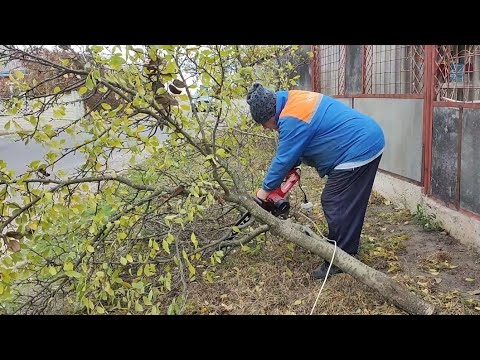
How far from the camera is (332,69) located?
832 centimetres

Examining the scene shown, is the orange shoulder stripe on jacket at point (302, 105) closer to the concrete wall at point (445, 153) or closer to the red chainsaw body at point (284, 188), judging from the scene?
the red chainsaw body at point (284, 188)

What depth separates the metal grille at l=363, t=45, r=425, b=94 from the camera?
5.00 m

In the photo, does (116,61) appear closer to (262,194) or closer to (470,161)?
(262,194)

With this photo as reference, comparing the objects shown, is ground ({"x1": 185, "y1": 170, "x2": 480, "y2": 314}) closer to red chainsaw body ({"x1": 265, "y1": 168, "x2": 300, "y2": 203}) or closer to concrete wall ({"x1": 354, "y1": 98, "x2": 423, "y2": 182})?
red chainsaw body ({"x1": 265, "y1": 168, "x2": 300, "y2": 203})

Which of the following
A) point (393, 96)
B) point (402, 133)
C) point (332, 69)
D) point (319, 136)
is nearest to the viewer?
point (319, 136)

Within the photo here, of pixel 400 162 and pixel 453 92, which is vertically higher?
pixel 453 92

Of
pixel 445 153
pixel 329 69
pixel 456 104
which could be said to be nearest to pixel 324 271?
pixel 445 153

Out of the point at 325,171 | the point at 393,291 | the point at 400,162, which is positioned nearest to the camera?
the point at 393,291

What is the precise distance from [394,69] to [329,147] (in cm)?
277

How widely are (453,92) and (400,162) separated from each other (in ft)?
3.93

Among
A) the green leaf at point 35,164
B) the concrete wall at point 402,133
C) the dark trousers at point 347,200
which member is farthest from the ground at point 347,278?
the green leaf at point 35,164
